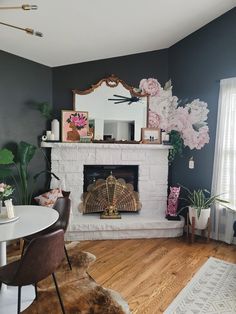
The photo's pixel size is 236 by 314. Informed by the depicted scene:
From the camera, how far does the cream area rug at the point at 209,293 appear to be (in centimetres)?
201

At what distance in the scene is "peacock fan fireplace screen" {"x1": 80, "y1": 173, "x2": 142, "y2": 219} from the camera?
3.62 m

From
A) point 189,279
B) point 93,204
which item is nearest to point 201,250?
point 189,279

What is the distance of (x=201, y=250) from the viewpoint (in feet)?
10.2

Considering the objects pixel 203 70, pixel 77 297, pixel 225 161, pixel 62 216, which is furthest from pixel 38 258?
pixel 203 70

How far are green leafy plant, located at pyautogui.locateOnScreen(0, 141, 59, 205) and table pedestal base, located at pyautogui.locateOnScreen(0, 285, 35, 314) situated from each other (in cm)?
122

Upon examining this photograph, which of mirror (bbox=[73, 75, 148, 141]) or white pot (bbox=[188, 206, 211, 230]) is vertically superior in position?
mirror (bbox=[73, 75, 148, 141])

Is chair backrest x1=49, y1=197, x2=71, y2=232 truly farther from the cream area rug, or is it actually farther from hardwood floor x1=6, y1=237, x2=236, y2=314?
the cream area rug

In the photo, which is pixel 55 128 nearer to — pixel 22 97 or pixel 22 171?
pixel 22 97

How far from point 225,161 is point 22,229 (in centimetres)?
260

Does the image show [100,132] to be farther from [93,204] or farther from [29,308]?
[29,308]

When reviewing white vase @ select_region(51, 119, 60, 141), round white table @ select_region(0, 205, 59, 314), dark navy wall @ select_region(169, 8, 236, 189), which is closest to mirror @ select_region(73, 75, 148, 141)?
white vase @ select_region(51, 119, 60, 141)

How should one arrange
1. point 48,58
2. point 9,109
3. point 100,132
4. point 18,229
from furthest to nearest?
point 100,132
point 48,58
point 9,109
point 18,229

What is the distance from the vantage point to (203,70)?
345cm

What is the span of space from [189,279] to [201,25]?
3176mm
